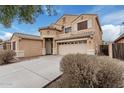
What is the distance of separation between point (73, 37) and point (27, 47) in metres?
2.79

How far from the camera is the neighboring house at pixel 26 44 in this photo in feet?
21.5

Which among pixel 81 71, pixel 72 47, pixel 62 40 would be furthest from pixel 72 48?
pixel 81 71

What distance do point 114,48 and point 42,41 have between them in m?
4.83

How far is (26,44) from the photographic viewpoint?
7.15 m

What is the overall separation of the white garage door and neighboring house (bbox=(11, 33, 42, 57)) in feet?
4.04

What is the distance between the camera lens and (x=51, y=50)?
23.9 ft

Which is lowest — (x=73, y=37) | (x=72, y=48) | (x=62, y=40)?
(x=72, y=48)

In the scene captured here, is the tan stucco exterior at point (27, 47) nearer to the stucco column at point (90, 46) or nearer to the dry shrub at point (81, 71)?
the stucco column at point (90, 46)

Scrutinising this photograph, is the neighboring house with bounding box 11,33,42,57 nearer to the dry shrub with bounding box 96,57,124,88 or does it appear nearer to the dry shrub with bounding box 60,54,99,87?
the dry shrub with bounding box 60,54,99,87

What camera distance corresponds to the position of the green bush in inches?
127

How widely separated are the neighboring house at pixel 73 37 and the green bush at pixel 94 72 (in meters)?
2.48

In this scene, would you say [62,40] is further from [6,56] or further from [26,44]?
[6,56]

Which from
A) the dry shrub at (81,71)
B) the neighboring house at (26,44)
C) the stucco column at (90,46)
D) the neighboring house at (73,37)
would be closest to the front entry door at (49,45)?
the neighboring house at (73,37)
